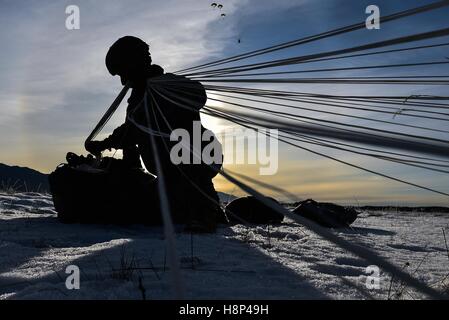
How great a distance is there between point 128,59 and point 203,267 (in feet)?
7.63

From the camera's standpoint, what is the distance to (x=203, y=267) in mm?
1955

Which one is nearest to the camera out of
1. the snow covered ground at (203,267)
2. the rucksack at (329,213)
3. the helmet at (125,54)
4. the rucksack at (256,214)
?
the snow covered ground at (203,267)

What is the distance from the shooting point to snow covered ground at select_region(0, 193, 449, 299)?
5.05ft

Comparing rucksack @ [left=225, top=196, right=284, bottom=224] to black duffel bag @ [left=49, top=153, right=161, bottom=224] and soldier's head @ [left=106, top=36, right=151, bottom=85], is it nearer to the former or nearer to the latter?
black duffel bag @ [left=49, top=153, right=161, bottom=224]

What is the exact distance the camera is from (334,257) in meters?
2.41

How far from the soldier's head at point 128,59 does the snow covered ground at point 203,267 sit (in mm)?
1282

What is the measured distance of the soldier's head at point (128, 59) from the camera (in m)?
3.82

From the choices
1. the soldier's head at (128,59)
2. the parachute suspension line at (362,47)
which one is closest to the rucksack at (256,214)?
the soldier's head at (128,59)

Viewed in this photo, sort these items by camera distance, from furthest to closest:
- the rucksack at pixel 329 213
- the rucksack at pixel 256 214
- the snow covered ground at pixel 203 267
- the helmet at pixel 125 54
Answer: the rucksack at pixel 329 213, the rucksack at pixel 256 214, the helmet at pixel 125 54, the snow covered ground at pixel 203 267

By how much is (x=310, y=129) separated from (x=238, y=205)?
12.5 feet

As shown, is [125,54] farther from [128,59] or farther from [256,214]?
[256,214]

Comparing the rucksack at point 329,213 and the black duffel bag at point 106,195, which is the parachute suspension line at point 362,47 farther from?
the rucksack at point 329,213

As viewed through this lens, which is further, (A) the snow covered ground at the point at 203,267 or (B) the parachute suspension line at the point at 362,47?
(A) the snow covered ground at the point at 203,267

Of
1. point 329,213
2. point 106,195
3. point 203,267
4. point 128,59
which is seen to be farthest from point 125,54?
point 329,213
